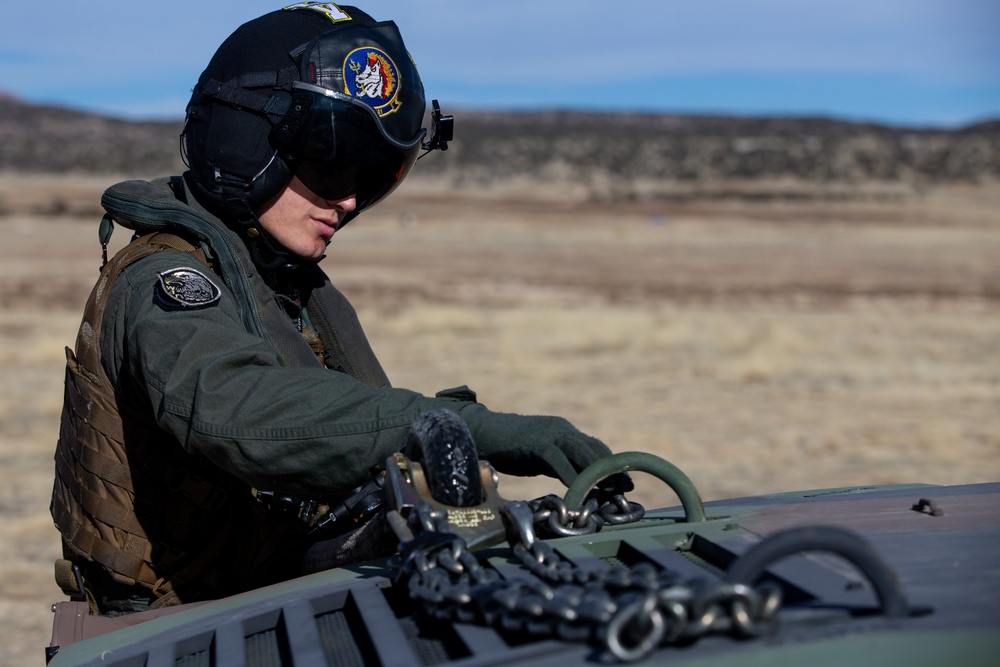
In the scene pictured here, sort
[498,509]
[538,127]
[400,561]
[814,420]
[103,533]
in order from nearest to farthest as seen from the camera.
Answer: [400,561], [498,509], [103,533], [814,420], [538,127]

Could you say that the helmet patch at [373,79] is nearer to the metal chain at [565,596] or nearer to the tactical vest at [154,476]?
the tactical vest at [154,476]

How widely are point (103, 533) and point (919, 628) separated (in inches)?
74.8

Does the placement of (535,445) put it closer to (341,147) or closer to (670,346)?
(341,147)

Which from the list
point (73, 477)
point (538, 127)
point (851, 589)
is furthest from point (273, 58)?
point (538, 127)

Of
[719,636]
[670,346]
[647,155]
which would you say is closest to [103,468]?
[719,636]

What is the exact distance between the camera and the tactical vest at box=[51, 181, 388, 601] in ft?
8.63

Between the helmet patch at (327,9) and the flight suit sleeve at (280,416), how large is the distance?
0.96m

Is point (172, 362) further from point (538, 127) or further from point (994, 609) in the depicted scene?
point (538, 127)

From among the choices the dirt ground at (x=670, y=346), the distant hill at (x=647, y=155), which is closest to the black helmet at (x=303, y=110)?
the dirt ground at (x=670, y=346)

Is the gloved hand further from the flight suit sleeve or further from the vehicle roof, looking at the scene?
the vehicle roof

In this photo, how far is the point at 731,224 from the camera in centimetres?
4012

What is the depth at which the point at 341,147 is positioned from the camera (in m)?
2.84

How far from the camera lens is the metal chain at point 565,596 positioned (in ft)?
4.50


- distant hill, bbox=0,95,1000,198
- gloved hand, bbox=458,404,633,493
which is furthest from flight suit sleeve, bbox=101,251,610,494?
distant hill, bbox=0,95,1000,198
